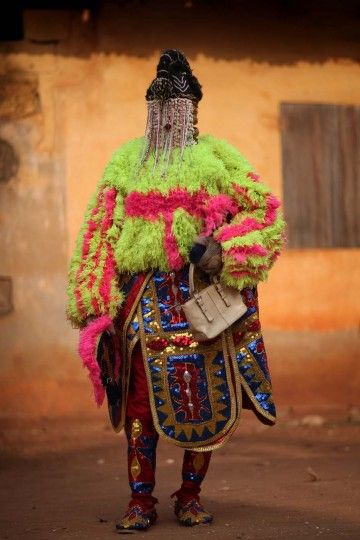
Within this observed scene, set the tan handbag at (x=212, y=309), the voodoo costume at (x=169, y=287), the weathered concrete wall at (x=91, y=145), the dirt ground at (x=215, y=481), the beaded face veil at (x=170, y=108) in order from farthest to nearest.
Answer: the weathered concrete wall at (x=91, y=145)
the dirt ground at (x=215, y=481)
the beaded face veil at (x=170, y=108)
the voodoo costume at (x=169, y=287)
the tan handbag at (x=212, y=309)

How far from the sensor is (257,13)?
857cm

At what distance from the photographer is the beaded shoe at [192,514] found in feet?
16.8

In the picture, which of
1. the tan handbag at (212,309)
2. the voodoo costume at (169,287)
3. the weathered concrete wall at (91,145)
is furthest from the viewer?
the weathered concrete wall at (91,145)

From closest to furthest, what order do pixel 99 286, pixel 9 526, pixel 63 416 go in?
pixel 99 286, pixel 9 526, pixel 63 416

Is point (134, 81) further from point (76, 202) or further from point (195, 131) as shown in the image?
point (195, 131)

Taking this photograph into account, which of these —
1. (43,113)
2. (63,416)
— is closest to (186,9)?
(43,113)

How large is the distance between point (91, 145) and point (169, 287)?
3.49 meters

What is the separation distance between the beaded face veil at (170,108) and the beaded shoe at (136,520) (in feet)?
5.10

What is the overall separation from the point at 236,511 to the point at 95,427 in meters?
2.79

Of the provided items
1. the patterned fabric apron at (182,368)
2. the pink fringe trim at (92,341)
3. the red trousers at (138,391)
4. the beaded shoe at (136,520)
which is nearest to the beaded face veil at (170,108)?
the patterned fabric apron at (182,368)

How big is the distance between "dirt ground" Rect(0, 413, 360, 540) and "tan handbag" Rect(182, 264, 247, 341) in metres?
0.92

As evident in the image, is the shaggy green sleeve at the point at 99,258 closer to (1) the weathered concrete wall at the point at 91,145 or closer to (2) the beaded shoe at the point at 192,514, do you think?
(2) the beaded shoe at the point at 192,514

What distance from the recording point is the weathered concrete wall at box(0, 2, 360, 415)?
26.8 ft

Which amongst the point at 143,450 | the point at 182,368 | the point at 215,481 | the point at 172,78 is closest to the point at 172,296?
the point at 182,368
